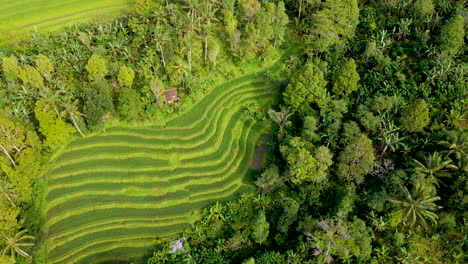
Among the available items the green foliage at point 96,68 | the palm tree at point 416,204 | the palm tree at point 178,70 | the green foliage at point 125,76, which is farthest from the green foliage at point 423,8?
the green foliage at point 96,68

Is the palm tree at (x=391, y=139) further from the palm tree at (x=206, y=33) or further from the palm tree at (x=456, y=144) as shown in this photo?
the palm tree at (x=206, y=33)

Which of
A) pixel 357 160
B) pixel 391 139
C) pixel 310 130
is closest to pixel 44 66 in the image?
pixel 310 130

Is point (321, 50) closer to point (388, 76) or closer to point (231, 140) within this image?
point (388, 76)

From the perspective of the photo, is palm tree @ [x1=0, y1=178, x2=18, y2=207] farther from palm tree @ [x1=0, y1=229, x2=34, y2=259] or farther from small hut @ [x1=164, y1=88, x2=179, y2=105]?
small hut @ [x1=164, y1=88, x2=179, y2=105]

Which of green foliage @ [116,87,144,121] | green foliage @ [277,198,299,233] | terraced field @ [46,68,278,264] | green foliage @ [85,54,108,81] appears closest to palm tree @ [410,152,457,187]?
green foliage @ [277,198,299,233]

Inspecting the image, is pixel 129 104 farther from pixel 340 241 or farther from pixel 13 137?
pixel 340 241

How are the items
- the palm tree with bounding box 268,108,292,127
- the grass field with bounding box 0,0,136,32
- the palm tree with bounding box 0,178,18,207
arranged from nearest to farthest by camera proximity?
the palm tree with bounding box 0,178,18,207
the palm tree with bounding box 268,108,292,127
the grass field with bounding box 0,0,136,32

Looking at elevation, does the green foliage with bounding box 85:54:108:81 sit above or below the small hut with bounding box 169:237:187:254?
above
